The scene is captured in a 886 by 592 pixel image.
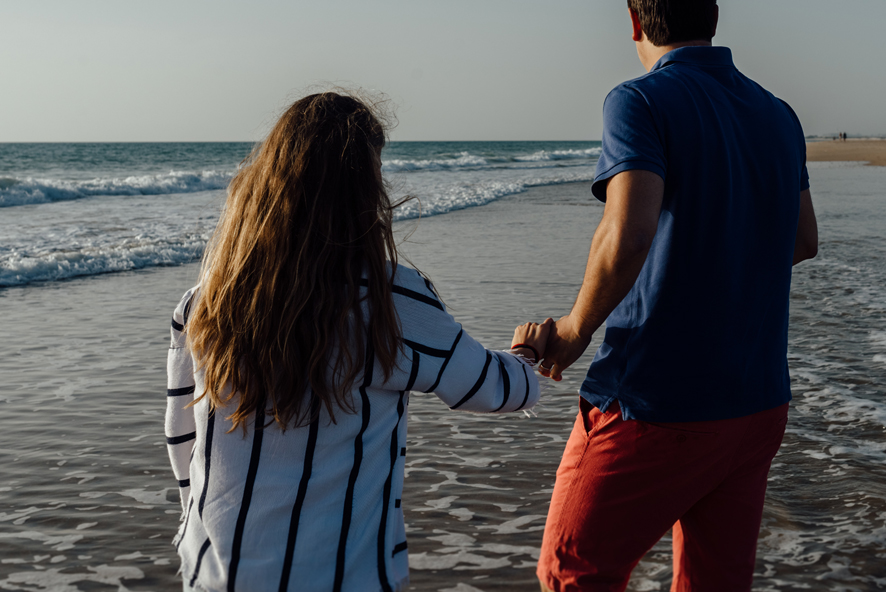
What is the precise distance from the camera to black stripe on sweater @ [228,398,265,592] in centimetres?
134

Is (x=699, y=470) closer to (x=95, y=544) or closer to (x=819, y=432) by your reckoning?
(x=95, y=544)

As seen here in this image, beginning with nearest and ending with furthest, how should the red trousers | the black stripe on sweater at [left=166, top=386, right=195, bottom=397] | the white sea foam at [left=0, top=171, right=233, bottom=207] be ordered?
the black stripe on sweater at [left=166, top=386, right=195, bottom=397]
the red trousers
the white sea foam at [left=0, top=171, right=233, bottom=207]

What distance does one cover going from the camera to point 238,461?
1.36 meters

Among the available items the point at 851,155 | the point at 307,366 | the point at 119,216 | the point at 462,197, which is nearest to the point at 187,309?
the point at 307,366

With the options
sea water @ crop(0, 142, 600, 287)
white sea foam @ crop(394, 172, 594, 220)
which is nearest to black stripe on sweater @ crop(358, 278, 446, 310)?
sea water @ crop(0, 142, 600, 287)

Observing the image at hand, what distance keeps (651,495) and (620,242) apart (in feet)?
1.98

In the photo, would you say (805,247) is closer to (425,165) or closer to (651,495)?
(651,495)

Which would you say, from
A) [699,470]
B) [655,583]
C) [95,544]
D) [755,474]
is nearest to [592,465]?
[699,470]

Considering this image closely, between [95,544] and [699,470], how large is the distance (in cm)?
252

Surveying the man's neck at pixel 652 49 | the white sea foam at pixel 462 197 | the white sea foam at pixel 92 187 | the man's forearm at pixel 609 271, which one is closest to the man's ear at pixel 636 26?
the man's neck at pixel 652 49

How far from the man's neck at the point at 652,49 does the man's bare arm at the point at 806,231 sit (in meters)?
0.52

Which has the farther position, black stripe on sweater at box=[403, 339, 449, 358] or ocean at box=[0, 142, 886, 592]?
ocean at box=[0, 142, 886, 592]

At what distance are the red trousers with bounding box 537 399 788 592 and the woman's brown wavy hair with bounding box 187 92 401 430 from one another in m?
0.68

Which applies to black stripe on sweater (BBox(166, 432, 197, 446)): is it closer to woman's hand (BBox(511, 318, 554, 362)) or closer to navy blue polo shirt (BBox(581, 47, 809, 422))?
woman's hand (BBox(511, 318, 554, 362))
